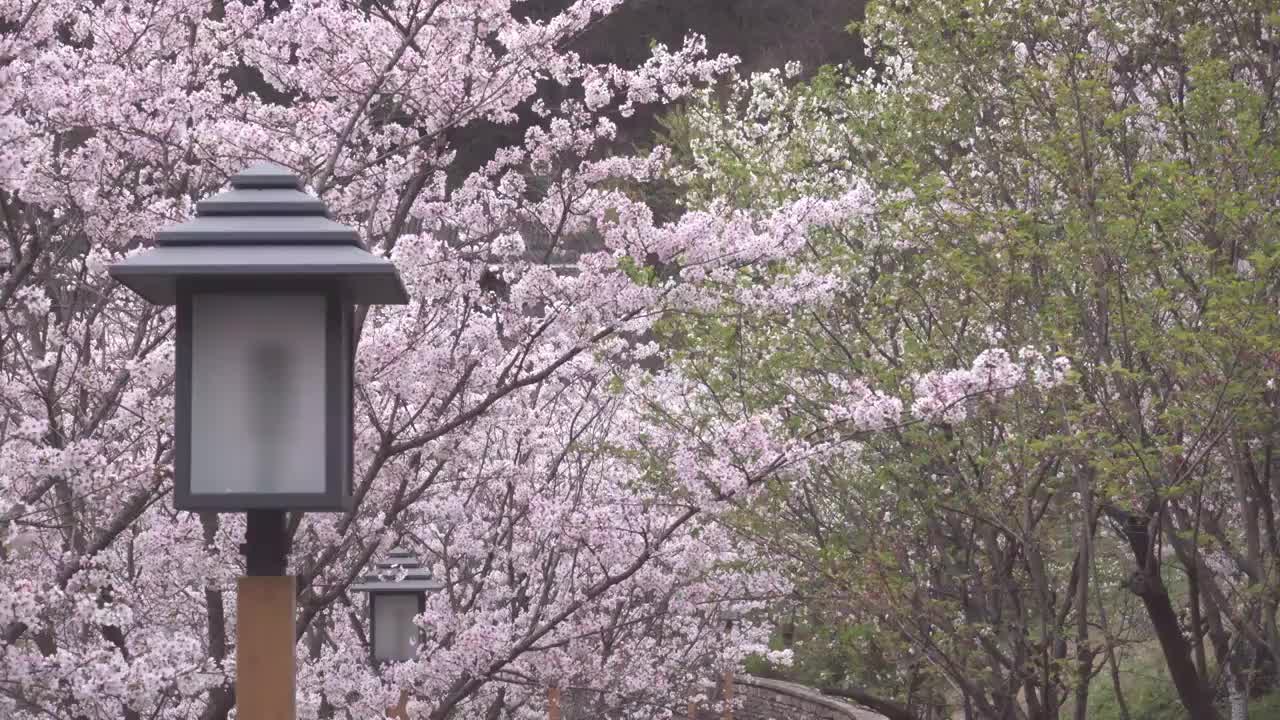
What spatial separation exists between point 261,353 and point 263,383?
2.1 inches

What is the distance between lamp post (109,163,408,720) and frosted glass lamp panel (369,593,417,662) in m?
4.72

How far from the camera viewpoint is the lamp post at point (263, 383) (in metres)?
2.48

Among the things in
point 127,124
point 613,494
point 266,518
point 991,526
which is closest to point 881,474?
point 991,526

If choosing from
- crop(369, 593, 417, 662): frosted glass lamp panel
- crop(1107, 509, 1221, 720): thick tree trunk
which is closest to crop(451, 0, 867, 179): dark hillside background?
crop(1107, 509, 1221, 720): thick tree trunk

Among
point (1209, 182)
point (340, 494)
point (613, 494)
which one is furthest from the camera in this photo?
point (613, 494)

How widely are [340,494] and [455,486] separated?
6540 millimetres

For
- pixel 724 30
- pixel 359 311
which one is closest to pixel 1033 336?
pixel 359 311

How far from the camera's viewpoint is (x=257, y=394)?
252 centimetres

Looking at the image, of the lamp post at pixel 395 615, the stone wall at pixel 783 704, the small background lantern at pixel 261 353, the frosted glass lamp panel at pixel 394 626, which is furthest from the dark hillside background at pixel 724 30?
the small background lantern at pixel 261 353

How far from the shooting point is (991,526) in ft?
32.3

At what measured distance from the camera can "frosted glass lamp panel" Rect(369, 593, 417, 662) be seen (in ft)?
23.7

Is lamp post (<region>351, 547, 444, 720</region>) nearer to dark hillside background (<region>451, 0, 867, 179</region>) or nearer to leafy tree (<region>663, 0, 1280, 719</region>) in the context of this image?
leafy tree (<region>663, 0, 1280, 719</region>)

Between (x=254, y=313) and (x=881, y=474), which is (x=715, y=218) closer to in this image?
(x=254, y=313)

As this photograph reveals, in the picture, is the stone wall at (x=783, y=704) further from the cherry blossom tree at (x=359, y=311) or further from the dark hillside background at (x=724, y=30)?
the dark hillside background at (x=724, y=30)
